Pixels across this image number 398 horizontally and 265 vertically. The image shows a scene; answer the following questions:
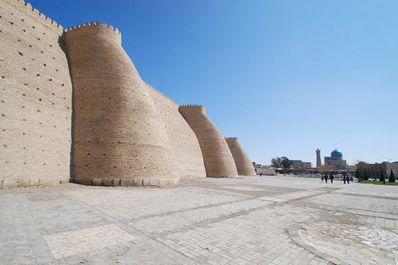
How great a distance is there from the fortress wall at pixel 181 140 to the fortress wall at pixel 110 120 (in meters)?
9.77

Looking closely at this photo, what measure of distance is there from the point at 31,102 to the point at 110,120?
425cm

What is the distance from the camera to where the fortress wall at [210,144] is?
3494cm

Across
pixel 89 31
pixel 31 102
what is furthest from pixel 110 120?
pixel 89 31

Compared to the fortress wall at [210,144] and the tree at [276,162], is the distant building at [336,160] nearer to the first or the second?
the tree at [276,162]

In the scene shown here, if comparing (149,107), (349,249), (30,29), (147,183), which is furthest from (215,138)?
(349,249)

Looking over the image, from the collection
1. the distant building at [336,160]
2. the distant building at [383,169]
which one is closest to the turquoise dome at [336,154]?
the distant building at [336,160]

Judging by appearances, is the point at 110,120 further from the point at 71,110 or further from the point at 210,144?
the point at 210,144

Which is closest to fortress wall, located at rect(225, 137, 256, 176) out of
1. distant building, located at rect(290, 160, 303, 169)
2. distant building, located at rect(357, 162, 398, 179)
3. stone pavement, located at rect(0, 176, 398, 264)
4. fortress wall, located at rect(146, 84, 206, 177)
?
fortress wall, located at rect(146, 84, 206, 177)

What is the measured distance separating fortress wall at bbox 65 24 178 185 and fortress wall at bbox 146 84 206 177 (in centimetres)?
977

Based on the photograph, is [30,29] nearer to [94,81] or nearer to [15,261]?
[94,81]

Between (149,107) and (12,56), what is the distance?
27.7ft

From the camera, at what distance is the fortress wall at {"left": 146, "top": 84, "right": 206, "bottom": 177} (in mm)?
28453

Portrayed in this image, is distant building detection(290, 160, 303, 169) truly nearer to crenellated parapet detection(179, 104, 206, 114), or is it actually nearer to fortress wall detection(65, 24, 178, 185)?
crenellated parapet detection(179, 104, 206, 114)

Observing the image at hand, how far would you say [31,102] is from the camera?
13125mm
